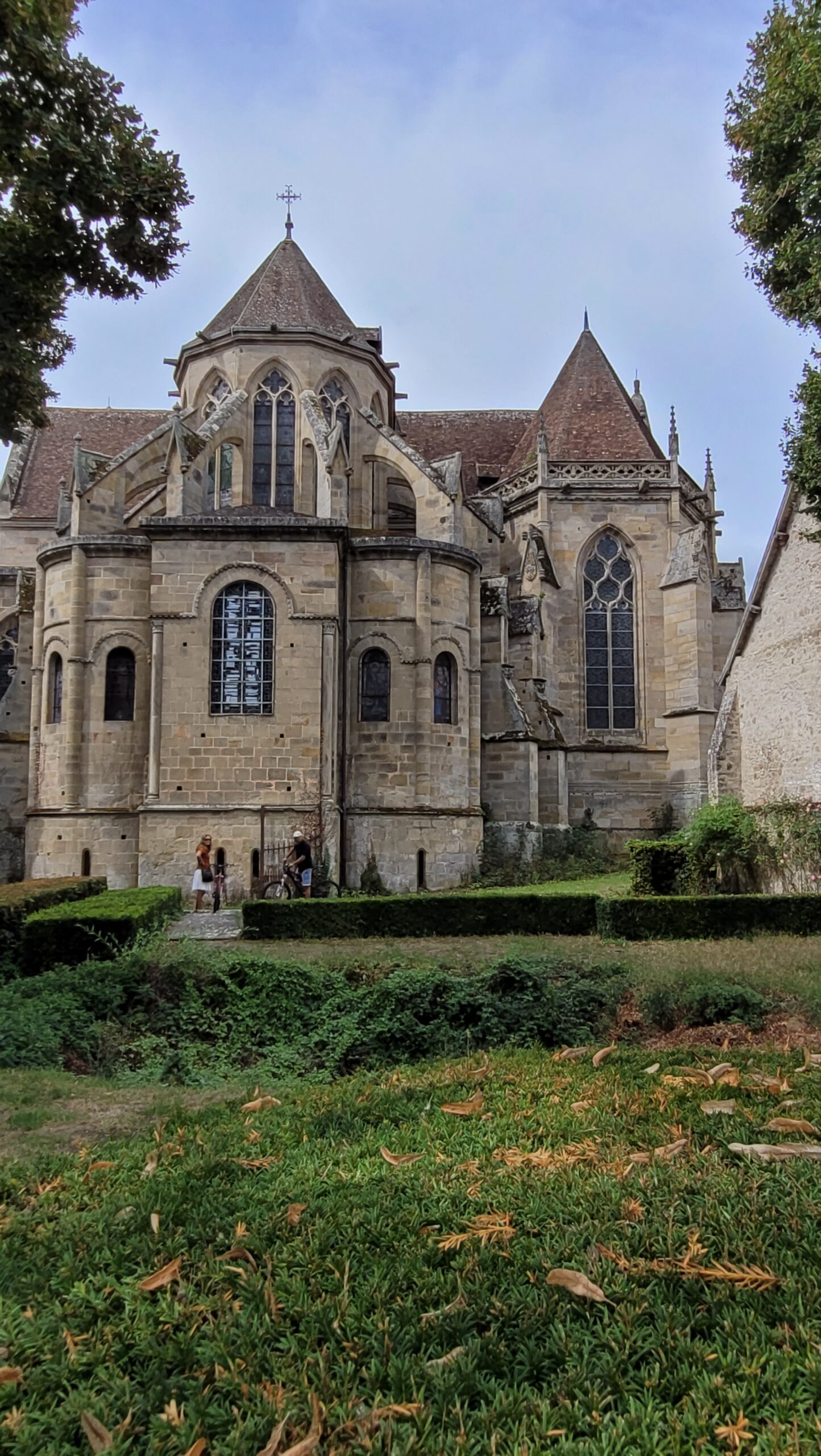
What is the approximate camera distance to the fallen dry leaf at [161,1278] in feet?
10.5

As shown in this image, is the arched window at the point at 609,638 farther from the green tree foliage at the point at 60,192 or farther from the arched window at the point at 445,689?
the green tree foliage at the point at 60,192

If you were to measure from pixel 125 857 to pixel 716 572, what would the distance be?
2028cm

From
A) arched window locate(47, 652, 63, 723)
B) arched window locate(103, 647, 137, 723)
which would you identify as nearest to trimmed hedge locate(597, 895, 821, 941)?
arched window locate(103, 647, 137, 723)

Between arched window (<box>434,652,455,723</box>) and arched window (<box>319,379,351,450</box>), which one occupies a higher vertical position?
arched window (<box>319,379,351,450</box>)

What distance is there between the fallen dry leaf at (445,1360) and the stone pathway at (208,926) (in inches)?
433

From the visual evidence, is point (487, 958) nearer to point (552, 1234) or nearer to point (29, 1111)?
point (29, 1111)

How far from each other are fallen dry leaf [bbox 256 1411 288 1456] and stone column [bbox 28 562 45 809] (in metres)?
20.2

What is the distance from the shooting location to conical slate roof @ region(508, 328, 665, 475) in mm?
29484

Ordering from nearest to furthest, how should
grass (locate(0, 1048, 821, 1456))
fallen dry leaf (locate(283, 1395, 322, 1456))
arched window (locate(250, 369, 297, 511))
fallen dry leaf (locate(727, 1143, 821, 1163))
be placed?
fallen dry leaf (locate(283, 1395, 322, 1456))
grass (locate(0, 1048, 821, 1456))
fallen dry leaf (locate(727, 1143, 821, 1163))
arched window (locate(250, 369, 297, 511))

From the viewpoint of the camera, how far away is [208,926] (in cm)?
1511

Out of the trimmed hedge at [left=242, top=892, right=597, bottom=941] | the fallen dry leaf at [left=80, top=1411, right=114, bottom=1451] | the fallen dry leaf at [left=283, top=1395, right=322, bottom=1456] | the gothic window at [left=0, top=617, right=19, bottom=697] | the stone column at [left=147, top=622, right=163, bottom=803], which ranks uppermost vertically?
the gothic window at [left=0, top=617, right=19, bottom=697]

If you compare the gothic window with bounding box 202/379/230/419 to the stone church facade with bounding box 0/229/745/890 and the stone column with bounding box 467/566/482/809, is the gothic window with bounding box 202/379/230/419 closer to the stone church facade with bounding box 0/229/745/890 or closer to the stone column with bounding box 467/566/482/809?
Result: the stone church facade with bounding box 0/229/745/890

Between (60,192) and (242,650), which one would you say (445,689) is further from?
(60,192)

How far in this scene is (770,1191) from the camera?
12.3 ft
